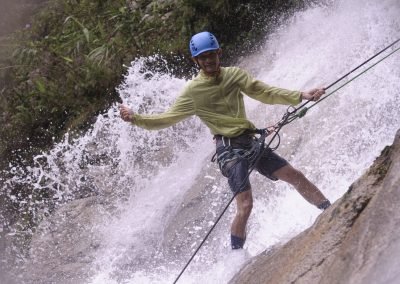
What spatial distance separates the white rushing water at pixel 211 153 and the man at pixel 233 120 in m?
0.58

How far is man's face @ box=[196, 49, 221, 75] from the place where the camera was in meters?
4.60

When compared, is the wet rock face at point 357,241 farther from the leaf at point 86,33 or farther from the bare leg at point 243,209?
the leaf at point 86,33

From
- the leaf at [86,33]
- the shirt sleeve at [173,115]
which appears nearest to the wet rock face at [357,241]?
the shirt sleeve at [173,115]

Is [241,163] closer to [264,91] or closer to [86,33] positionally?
[264,91]

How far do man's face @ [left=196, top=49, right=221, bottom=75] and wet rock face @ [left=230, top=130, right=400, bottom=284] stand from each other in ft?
5.04

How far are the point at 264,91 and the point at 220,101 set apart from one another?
36 centimetres

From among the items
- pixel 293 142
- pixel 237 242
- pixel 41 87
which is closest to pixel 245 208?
pixel 237 242

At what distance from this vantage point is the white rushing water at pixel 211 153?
6.35m

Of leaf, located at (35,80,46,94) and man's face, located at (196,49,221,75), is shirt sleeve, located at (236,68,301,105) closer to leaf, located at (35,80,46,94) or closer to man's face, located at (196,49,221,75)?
man's face, located at (196,49,221,75)

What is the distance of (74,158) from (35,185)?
1.04 metres

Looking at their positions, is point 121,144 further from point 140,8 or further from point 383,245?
point 383,245

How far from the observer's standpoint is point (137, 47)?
1077 cm

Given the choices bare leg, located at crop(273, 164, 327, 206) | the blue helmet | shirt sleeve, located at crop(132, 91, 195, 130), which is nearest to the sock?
bare leg, located at crop(273, 164, 327, 206)

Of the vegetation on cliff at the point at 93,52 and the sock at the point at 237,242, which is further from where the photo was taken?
the vegetation on cliff at the point at 93,52
